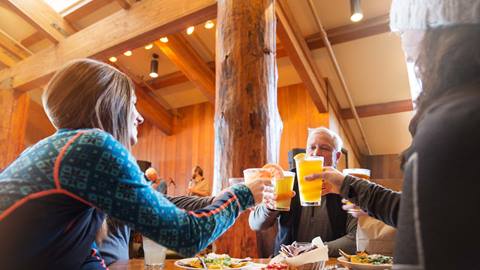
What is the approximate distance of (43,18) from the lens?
563cm

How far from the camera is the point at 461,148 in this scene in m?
0.57

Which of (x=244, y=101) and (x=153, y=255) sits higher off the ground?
(x=244, y=101)

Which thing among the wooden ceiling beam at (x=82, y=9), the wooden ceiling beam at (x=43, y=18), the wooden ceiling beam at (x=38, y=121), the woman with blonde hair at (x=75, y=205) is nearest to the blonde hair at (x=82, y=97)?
the woman with blonde hair at (x=75, y=205)

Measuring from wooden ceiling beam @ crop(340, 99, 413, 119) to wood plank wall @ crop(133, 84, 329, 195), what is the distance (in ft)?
2.86

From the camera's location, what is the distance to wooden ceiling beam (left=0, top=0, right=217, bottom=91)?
397 cm

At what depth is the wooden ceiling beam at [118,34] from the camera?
397cm

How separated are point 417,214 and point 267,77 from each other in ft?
7.35

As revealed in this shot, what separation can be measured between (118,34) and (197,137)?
14.4ft

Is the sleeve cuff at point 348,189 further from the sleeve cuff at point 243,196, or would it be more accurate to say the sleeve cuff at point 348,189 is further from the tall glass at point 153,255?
the tall glass at point 153,255

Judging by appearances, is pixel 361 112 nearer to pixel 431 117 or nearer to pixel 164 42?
pixel 164 42

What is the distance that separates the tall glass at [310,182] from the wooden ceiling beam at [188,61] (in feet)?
17.7

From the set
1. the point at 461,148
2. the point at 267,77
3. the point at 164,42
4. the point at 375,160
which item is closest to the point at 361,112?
the point at 375,160

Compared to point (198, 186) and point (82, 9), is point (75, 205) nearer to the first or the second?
point (82, 9)

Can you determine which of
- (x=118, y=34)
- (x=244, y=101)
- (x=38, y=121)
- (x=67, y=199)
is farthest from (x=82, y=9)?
(x=67, y=199)
